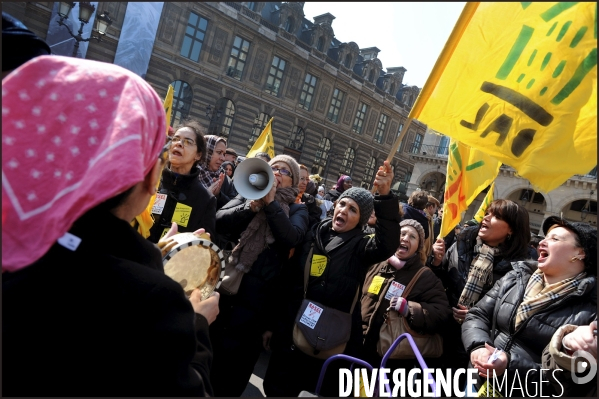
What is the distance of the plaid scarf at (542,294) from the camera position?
218cm

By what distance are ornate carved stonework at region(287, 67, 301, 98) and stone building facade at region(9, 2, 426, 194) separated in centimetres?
8

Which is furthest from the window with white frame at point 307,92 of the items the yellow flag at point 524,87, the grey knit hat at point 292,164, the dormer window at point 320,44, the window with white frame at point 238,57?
the yellow flag at point 524,87

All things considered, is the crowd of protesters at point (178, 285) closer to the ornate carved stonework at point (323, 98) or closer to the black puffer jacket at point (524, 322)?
the black puffer jacket at point (524, 322)

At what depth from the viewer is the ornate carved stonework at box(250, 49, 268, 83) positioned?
26.0 meters

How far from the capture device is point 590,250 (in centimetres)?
224

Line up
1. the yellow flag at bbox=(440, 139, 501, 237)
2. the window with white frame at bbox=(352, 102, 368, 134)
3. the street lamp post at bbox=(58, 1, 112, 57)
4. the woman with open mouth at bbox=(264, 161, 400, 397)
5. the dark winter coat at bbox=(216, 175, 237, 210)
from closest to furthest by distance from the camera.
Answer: the woman with open mouth at bbox=(264, 161, 400, 397), the yellow flag at bbox=(440, 139, 501, 237), the dark winter coat at bbox=(216, 175, 237, 210), the street lamp post at bbox=(58, 1, 112, 57), the window with white frame at bbox=(352, 102, 368, 134)

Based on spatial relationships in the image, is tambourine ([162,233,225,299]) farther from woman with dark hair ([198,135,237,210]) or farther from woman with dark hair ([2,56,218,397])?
woman with dark hair ([198,135,237,210])

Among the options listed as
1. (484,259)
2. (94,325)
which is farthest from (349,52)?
(94,325)

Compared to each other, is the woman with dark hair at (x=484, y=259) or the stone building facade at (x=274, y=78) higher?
the stone building facade at (x=274, y=78)

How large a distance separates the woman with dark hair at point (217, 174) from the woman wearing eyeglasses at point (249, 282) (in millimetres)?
1343

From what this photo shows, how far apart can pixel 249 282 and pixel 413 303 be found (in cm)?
123

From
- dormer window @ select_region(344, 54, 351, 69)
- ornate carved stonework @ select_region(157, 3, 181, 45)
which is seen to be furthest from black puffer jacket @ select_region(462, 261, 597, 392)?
dormer window @ select_region(344, 54, 351, 69)

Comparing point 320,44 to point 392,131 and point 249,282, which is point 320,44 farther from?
point 249,282

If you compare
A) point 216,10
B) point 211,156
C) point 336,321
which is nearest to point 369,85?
point 216,10
